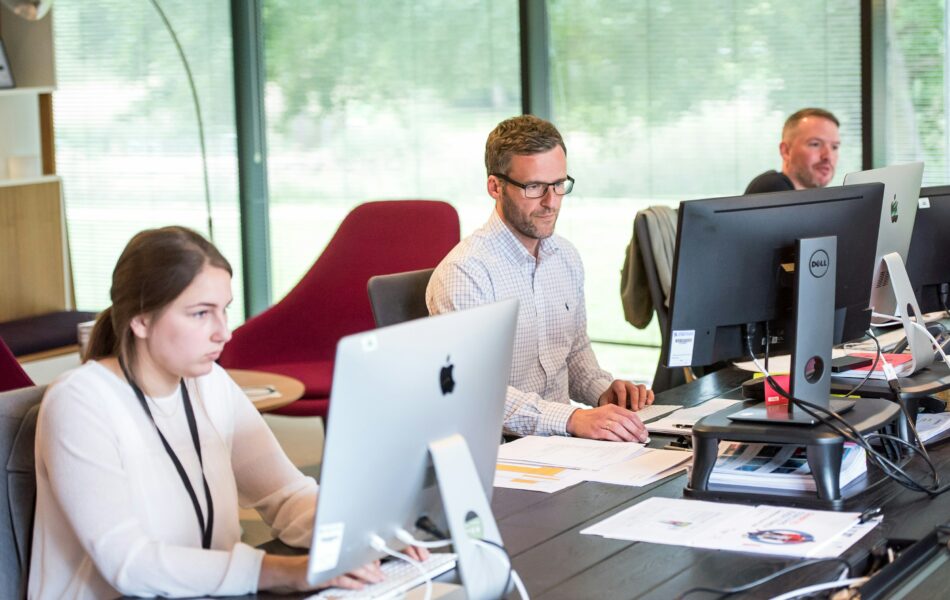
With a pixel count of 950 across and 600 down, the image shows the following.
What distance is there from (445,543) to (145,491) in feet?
1.80

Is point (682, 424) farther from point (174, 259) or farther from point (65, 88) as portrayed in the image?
point (65, 88)

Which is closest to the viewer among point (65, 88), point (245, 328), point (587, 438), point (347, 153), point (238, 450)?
point (238, 450)

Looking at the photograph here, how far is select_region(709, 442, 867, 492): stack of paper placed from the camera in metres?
2.12

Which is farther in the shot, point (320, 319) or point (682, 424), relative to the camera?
point (320, 319)

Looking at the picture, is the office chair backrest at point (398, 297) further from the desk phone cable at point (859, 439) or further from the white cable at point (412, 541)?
the white cable at point (412, 541)

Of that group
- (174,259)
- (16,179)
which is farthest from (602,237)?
(174,259)

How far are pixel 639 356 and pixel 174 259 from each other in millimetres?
3938

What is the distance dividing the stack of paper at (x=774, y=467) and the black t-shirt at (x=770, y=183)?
7.92ft

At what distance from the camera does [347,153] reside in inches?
251

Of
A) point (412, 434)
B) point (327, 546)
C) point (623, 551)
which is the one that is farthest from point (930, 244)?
point (327, 546)

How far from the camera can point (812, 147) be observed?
186 inches

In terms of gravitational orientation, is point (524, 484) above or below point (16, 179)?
below

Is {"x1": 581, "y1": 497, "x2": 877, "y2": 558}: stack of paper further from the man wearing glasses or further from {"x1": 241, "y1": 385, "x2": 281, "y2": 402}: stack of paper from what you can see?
{"x1": 241, "y1": 385, "x2": 281, "y2": 402}: stack of paper

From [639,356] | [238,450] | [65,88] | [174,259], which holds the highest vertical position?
[65,88]
